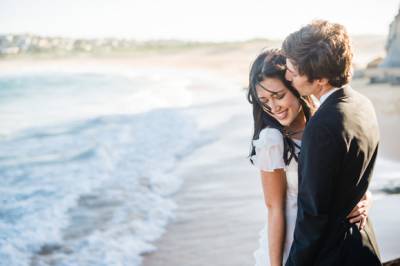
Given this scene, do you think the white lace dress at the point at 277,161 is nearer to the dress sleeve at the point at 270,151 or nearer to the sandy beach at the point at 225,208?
the dress sleeve at the point at 270,151

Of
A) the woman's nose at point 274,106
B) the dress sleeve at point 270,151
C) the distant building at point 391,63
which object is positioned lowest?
the distant building at point 391,63

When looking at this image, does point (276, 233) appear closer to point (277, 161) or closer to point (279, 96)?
Result: point (277, 161)

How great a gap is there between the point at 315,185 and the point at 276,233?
581 millimetres

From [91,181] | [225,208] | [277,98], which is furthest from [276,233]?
[91,181]

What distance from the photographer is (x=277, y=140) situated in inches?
83.9

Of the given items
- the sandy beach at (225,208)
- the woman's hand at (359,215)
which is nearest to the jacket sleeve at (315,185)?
the woman's hand at (359,215)

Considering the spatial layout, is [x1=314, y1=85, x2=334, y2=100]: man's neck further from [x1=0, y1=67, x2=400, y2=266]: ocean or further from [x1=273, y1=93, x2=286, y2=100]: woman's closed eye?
[x1=0, y1=67, x2=400, y2=266]: ocean

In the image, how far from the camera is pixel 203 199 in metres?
6.38

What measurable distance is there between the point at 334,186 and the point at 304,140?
21cm

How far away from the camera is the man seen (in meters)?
1.73

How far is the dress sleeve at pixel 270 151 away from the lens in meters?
2.10

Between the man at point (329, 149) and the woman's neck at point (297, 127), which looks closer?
the man at point (329, 149)

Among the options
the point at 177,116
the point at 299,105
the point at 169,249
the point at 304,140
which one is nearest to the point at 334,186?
the point at 304,140

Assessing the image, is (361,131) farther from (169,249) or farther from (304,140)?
(169,249)
